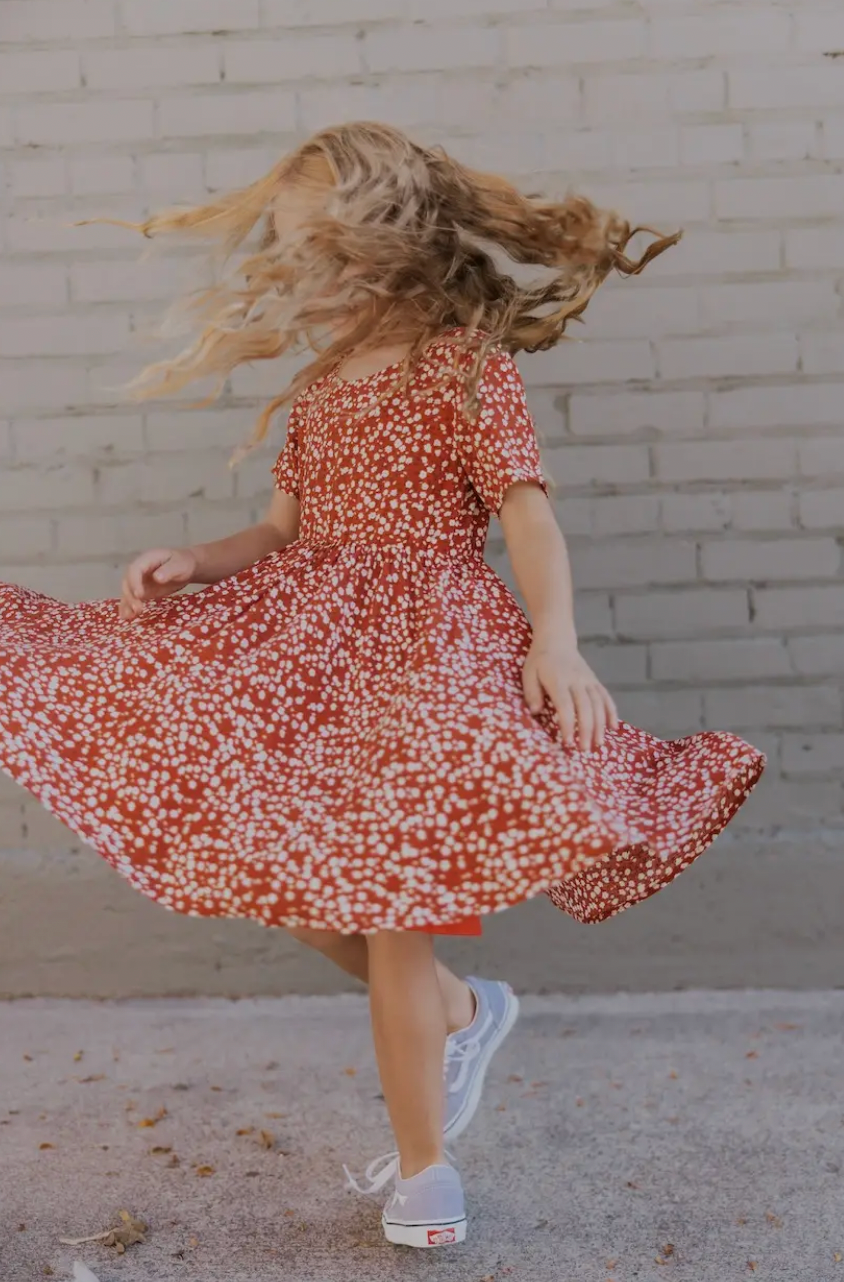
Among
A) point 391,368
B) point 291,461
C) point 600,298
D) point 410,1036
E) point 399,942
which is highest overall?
point 600,298

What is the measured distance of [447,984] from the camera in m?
2.31

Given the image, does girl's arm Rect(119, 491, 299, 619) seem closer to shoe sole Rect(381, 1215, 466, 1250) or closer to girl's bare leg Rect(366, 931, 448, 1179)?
girl's bare leg Rect(366, 931, 448, 1179)

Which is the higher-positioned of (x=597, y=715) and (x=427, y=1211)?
(x=597, y=715)

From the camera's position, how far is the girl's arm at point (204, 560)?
2127mm

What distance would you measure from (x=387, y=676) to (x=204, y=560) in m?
0.53

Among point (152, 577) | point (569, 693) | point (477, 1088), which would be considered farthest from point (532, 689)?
point (477, 1088)

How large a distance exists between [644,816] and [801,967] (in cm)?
130

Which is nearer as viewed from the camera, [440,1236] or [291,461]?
[440,1236]

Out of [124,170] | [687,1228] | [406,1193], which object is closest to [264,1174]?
[406,1193]

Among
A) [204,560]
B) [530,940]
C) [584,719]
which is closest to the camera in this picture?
[584,719]

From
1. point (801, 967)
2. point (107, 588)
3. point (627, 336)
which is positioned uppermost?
point (627, 336)

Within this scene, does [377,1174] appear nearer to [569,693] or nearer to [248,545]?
[569,693]

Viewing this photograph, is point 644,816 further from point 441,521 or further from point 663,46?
point 663,46

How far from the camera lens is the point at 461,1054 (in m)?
2.26
